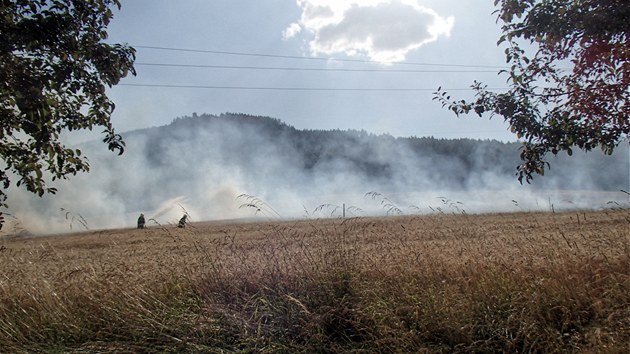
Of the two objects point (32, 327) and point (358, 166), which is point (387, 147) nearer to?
point (358, 166)

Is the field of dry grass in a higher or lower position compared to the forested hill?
lower

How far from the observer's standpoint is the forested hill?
70.0m

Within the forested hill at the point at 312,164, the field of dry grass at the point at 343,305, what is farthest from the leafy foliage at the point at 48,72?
the forested hill at the point at 312,164

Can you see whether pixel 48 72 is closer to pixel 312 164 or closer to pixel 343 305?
pixel 343 305

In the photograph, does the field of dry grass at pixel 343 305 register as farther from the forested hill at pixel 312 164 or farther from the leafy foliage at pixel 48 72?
the forested hill at pixel 312 164

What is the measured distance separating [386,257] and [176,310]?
7.78 feet

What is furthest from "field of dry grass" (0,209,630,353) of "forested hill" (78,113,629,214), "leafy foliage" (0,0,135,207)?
"forested hill" (78,113,629,214)

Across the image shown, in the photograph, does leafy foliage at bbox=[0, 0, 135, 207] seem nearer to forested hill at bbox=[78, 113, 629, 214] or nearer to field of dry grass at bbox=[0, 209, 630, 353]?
field of dry grass at bbox=[0, 209, 630, 353]

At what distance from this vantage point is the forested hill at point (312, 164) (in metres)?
70.0

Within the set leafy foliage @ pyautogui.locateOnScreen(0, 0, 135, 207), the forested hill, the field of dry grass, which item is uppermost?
the forested hill

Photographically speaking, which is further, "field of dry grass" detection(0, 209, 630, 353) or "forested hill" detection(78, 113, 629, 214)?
"forested hill" detection(78, 113, 629, 214)

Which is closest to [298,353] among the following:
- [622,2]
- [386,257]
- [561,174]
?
[386,257]

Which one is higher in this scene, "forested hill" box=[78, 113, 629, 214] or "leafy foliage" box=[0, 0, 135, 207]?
"forested hill" box=[78, 113, 629, 214]

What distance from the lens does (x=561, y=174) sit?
7238cm
